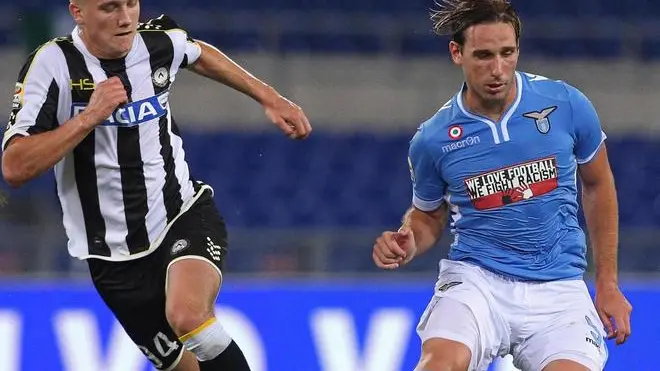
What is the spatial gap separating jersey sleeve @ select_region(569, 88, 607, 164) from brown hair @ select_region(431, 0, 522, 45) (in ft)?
1.06

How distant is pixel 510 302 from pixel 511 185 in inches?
16.7

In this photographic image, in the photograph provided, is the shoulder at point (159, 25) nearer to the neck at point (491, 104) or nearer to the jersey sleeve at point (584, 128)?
the neck at point (491, 104)

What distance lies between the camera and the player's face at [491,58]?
4.58 meters

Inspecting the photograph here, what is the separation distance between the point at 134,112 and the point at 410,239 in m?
1.14

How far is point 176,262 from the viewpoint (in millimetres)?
4746

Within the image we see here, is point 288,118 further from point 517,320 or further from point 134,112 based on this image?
point 517,320

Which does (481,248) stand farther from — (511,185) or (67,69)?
(67,69)

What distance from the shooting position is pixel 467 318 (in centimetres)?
452

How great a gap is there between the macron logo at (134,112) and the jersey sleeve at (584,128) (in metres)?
1.55

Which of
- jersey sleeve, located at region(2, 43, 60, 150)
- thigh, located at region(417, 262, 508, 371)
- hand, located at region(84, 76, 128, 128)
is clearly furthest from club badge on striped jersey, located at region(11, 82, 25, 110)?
thigh, located at region(417, 262, 508, 371)

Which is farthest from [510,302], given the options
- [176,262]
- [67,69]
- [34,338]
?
[34,338]

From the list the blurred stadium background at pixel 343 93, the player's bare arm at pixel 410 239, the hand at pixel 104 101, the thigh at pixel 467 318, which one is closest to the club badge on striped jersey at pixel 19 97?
the hand at pixel 104 101

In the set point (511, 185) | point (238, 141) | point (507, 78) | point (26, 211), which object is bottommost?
point (26, 211)

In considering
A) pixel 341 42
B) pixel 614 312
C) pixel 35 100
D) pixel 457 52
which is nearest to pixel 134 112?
pixel 35 100
